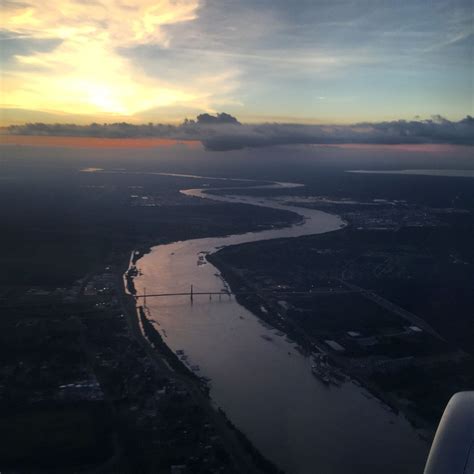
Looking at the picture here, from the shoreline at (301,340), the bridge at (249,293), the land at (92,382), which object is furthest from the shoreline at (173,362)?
the shoreline at (301,340)

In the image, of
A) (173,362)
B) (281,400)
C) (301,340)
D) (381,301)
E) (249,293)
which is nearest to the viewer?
(281,400)

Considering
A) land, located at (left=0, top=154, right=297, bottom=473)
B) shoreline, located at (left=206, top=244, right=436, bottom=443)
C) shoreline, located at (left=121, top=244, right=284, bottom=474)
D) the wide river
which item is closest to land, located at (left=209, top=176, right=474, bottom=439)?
shoreline, located at (left=206, top=244, right=436, bottom=443)

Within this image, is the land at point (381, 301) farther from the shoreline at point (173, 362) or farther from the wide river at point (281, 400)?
the shoreline at point (173, 362)

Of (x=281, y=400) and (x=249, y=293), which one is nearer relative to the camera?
(x=281, y=400)

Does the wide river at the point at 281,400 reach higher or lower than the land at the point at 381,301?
lower

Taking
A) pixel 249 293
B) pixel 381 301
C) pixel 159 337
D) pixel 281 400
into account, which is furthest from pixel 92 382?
pixel 381 301

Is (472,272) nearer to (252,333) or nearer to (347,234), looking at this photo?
(347,234)

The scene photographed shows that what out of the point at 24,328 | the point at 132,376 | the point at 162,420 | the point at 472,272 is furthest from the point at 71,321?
the point at 472,272

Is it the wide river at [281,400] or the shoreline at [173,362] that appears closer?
the shoreline at [173,362]

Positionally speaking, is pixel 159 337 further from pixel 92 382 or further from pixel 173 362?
pixel 92 382
